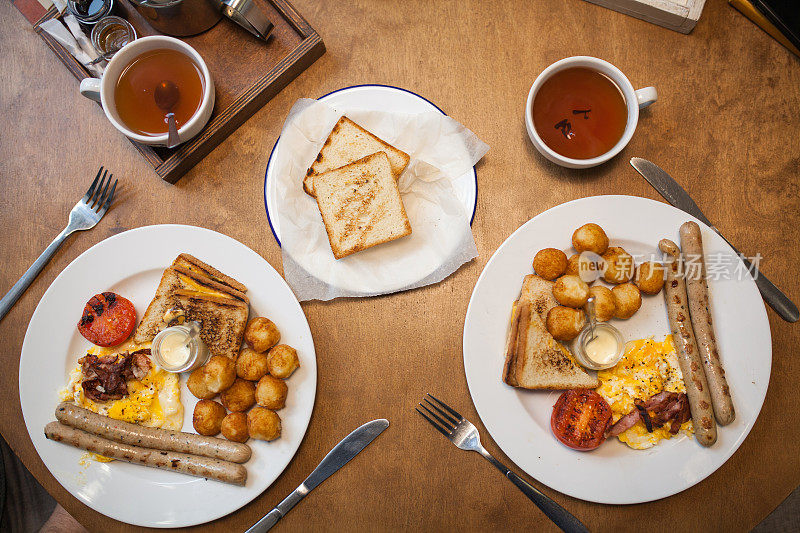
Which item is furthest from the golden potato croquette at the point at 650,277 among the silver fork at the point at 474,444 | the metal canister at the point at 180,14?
the metal canister at the point at 180,14

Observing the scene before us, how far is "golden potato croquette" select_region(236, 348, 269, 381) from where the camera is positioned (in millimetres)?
2031

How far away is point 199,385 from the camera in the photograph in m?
2.00

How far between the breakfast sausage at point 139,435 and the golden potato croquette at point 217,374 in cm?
21

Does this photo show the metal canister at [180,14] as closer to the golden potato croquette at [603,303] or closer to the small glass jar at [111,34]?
the small glass jar at [111,34]

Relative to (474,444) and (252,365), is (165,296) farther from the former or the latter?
(474,444)

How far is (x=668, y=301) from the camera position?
2088 millimetres

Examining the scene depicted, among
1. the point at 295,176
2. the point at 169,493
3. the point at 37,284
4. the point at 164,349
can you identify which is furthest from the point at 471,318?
the point at 37,284

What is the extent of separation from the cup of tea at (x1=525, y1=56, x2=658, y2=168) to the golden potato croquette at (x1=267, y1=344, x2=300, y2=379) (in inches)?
51.9

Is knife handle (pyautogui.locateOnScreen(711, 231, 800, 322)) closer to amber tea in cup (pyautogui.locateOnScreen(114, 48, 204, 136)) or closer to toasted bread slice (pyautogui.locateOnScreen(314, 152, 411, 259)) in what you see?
toasted bread slice (pyautogui.locateOnScreen(314, 152, 411, 259))

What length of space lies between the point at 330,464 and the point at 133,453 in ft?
2.60

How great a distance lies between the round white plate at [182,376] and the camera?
2021mm

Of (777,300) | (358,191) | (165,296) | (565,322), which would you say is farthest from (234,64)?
(777,300)

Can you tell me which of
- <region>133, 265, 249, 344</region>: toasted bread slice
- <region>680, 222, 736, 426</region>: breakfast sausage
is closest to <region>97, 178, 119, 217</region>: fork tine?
<region>133, 265, 249, 344</region>: toasted bread slice

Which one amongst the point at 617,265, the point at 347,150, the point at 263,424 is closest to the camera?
the point at 263,424
